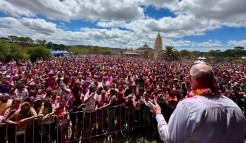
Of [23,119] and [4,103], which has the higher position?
[4,103]

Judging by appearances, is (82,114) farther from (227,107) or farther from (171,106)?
(227,107)

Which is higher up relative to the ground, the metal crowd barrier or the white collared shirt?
the white collared shirt

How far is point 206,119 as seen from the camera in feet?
3.73

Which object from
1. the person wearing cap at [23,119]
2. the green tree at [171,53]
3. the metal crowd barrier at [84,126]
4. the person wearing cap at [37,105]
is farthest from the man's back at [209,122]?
the green tree at [171,53]

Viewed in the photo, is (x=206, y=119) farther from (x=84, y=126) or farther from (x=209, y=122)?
(x=84, y=126)

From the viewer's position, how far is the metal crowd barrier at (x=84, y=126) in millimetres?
3316

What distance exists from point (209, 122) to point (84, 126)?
382cm

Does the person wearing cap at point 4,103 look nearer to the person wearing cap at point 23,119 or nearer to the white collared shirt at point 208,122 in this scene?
the person wearing cap at point 23,119

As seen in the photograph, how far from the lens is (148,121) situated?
464 centimetres

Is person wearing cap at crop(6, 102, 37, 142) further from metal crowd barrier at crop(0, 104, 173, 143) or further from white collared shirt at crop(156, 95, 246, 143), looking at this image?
white collared shirt at crop(156, 95, 246, 143)

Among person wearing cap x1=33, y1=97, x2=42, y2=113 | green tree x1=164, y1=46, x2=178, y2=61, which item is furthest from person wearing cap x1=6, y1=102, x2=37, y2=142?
green tree x1=164, y1=46, x2=178, y2=61

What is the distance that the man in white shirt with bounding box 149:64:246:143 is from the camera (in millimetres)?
1131

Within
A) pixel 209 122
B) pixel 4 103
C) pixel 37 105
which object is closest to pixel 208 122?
pixel 209 122

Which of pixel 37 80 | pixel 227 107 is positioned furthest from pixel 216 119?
pixel 37 80
